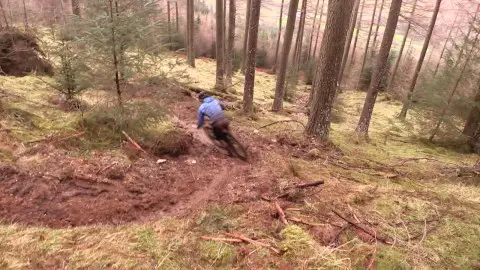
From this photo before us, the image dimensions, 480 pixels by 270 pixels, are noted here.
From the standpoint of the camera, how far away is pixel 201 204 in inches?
212

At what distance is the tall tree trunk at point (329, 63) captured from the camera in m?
8.10

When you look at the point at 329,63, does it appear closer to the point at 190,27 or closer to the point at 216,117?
the point at 216,117

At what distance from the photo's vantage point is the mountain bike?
8.08 meters

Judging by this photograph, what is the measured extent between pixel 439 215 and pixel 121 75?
668cm

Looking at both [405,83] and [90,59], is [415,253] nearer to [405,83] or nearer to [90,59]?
[90,59]

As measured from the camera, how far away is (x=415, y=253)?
398 cm

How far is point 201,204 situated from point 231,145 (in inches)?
118

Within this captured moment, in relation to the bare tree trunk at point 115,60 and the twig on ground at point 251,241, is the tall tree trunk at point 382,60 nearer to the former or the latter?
the bare tree trunk at point 115,60

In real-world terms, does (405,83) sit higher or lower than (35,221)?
lower

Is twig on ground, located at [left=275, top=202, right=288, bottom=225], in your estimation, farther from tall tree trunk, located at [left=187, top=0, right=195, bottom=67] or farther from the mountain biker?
tall tree trunk, located at [left=187, top=0, right=195, bottom=67]

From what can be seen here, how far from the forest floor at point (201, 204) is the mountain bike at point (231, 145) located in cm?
26

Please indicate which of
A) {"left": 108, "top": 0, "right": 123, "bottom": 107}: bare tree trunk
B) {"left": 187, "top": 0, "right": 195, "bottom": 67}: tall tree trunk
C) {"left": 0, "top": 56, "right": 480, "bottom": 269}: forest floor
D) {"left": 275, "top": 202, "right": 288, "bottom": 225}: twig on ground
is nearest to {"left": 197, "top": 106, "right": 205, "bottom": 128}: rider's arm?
{"left": 0, "top": 56, "right": 480, "bottom": 269}: forest floor

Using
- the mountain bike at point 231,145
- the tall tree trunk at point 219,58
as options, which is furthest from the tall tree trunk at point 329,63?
the tall tree trunk at point 219,58

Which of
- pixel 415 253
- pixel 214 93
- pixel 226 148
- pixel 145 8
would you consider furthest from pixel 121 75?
pixel 214 93
